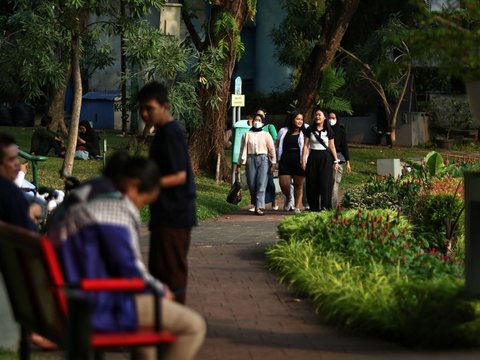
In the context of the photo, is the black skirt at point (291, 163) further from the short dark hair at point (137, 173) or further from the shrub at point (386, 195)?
the short dark hair at point (137, 173)

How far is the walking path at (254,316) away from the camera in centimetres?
913

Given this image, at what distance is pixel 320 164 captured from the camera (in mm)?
19031

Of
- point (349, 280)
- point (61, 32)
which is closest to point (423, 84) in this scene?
point (61, 32)

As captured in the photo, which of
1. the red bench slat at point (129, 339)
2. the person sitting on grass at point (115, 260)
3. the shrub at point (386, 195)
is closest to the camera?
the red bench slat at point (129, 339)

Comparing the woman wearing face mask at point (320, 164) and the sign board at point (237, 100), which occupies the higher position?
the sign board at point (237, 100)

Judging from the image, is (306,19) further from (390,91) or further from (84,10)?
(84,10)

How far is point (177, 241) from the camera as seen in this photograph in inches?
355

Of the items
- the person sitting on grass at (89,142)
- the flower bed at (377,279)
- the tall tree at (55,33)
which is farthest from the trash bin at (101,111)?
the flower bed at (377,279)

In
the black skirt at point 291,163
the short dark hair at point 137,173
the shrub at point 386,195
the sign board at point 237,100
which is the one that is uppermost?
the sign board at point 237,100

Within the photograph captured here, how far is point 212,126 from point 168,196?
57.1 feet

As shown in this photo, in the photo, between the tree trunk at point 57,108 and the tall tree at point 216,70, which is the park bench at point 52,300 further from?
the tree trunk at point 57,108

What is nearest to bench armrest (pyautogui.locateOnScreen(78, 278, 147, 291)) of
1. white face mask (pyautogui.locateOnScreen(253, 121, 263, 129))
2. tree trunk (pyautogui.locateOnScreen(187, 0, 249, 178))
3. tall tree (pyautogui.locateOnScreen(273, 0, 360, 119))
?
white face mask (pyautogui.locateOnScreen(253, 121, 263, 129))

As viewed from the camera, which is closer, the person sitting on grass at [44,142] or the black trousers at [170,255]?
the black trousers at [170,255]

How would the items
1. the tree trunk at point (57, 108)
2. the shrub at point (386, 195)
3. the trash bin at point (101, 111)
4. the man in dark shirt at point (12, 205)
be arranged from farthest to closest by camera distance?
1. the trash bin at point (101, 111)
2. the tree trunk at point (57, 108)
3. the shrub at point (386, 195)
4. the man in dark shirt at point (12, 205)
